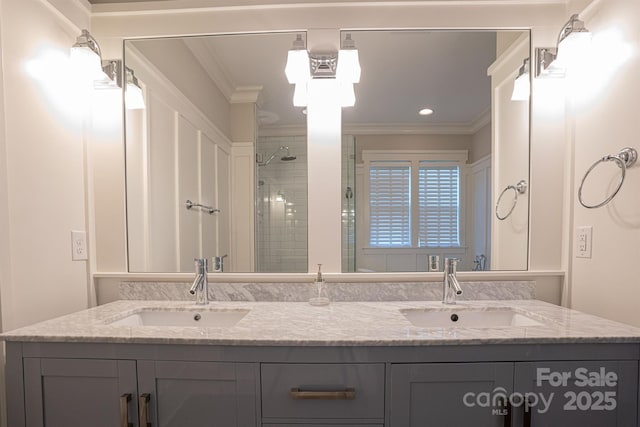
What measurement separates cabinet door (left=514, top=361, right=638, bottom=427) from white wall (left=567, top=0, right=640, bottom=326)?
0.27m

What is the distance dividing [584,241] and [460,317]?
2.01 feet

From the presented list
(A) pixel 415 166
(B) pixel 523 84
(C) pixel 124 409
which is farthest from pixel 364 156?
(C) pixel 124 409

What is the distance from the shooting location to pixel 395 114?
137cm

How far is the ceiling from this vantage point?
1351 mm

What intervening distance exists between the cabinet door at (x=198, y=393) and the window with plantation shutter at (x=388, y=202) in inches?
31.6

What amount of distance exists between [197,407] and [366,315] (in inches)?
24.6

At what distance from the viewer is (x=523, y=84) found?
135cm

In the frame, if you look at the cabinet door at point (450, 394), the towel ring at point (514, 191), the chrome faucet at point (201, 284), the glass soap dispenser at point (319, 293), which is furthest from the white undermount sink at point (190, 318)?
the towel ring at point (514, 191)

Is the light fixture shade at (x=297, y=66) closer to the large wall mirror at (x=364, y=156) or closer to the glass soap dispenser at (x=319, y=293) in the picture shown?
the large wall mirror at (x=364, y=156)

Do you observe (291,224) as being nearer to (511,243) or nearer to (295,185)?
(295,185)

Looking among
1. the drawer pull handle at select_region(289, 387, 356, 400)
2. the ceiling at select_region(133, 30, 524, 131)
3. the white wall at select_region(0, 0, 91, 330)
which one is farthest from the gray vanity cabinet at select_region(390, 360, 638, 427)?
the white wall at select_region(0, 0, 91, 330)

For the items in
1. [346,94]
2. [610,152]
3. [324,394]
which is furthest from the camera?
[346,94]

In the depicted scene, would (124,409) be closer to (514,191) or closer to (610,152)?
(514,191)

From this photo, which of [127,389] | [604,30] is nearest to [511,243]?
[604,30]
